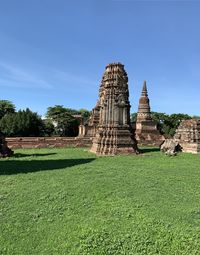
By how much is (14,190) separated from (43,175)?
1.92 m

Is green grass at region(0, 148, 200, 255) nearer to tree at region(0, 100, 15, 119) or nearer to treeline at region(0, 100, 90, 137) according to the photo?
treeline at region(0, 100, 90, 137)

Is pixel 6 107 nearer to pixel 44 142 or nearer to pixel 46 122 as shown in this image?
pixel 46 122

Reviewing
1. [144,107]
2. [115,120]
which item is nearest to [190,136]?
[115,120]

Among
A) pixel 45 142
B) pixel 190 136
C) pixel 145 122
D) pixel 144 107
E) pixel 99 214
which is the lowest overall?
pixel 99 214

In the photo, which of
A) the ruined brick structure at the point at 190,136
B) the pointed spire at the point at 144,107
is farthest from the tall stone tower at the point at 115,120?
the pointed spire at the point at 144,107

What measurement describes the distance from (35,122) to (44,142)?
25.4 meters

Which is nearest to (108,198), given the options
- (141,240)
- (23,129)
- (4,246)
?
(141,240)

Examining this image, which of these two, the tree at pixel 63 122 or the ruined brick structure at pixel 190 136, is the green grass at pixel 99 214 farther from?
the tree at pixel 63 122

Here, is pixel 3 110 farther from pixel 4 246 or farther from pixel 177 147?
pixel 4 246

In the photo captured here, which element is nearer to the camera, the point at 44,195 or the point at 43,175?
the point at 44,195

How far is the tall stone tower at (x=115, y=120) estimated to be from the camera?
776 inches

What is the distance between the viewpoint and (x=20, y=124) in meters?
47.6

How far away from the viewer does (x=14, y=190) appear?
10.0 meters

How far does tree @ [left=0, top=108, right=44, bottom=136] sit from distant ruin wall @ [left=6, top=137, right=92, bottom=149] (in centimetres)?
2176
